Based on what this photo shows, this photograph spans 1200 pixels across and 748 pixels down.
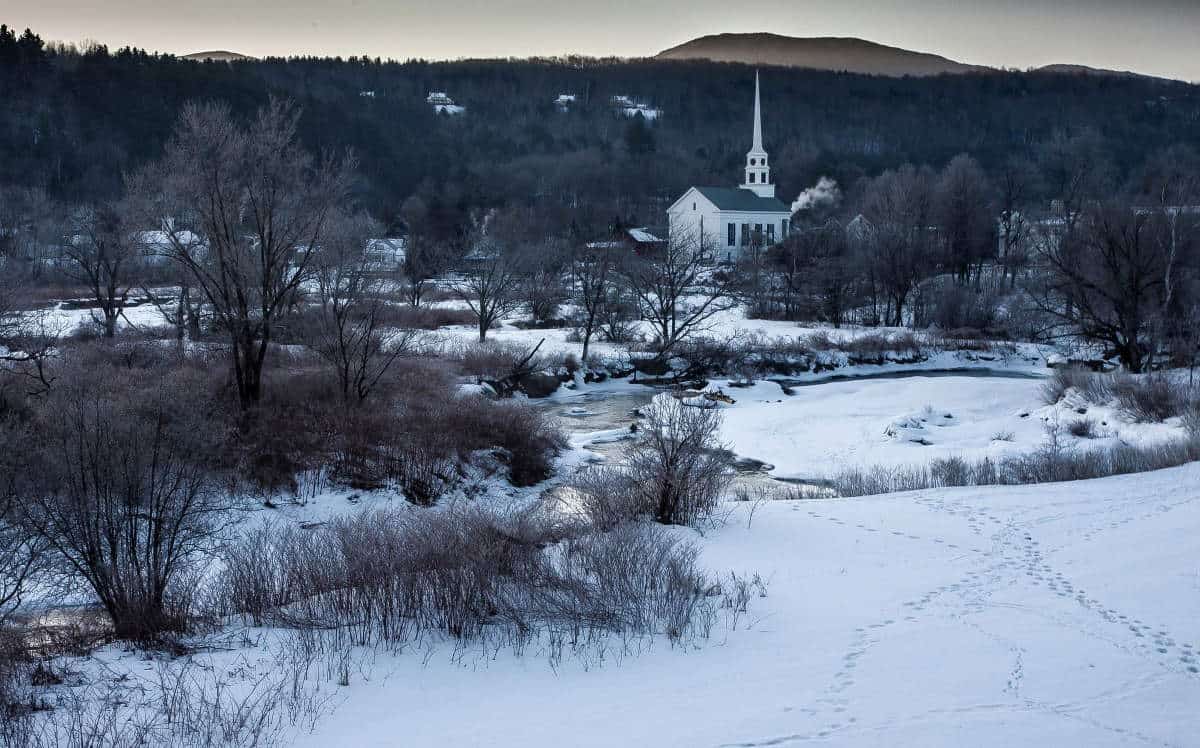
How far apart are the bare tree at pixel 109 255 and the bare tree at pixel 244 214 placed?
7037 mm

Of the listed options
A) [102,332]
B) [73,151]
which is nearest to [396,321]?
[102,332]

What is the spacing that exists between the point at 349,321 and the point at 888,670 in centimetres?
1961

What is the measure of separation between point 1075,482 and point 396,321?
21.2 metres

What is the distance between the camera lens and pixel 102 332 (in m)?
34.0

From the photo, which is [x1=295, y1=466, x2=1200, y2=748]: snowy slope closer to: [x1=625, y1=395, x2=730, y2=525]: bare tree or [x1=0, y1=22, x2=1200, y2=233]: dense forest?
[x1=625, y1=395, x2=730, y2=525]: bare tree

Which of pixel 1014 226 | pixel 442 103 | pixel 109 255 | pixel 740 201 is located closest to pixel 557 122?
pixel 442 103

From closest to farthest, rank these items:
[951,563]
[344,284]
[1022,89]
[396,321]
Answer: [951,563], [344,284], [396,321], [1022,89]

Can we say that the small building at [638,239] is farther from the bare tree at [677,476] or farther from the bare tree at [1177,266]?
the bare tree at [677,476]

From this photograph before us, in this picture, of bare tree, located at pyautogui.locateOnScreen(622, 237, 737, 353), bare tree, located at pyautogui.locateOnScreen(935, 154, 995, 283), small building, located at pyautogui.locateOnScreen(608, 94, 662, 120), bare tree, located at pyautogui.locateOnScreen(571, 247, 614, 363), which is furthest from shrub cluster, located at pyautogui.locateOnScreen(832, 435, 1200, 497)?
small building, located at pyautogui.locateOnScreen(608, 94, 662, 120)

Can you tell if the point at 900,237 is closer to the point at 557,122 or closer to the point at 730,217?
the point at 730,217

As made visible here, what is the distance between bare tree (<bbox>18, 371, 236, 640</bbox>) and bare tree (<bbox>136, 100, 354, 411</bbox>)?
17.2 ft

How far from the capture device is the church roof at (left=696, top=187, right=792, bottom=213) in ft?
251

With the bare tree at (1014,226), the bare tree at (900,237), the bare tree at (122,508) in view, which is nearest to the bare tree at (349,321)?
the bare tree at (122,508)

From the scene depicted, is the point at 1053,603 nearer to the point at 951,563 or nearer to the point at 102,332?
the point at 951,563
